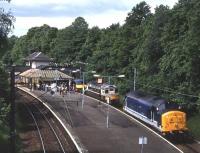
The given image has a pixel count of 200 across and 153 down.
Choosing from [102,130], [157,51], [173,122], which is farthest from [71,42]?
[173,122]

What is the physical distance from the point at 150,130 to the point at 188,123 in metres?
7.81

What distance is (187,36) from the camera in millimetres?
63156

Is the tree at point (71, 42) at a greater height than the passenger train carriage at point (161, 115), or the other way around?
the tree at point (71, 42)

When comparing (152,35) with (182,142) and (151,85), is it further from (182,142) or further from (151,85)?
(182,142)

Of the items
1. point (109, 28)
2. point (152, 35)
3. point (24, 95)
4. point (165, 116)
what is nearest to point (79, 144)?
point (165, 116)

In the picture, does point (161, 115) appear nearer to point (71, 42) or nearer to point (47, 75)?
point (47, 75)

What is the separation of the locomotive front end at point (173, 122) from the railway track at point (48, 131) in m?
8.61

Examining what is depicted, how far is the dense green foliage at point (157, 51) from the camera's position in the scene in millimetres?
63000

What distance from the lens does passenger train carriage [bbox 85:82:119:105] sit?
255 feet

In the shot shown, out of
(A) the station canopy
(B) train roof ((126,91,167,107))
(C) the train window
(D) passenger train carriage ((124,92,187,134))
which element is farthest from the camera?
(A) the station canopy

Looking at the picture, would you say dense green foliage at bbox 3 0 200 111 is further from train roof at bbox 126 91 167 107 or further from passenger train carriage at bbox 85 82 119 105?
train roof at bbox 126 91 167 107

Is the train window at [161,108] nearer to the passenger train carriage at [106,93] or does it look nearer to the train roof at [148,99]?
the train roof at [148,99]

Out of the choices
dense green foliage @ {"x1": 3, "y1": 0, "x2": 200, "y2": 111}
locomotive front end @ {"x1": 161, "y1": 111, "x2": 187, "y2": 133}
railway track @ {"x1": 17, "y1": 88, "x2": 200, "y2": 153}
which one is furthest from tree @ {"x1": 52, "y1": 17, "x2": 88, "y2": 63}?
locomotive front end @ {"x1": 161, "y1": 111, "x2": 187, "y2": 133}

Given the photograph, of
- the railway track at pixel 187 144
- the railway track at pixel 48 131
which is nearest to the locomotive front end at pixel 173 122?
the railway track at pixel 187 144
